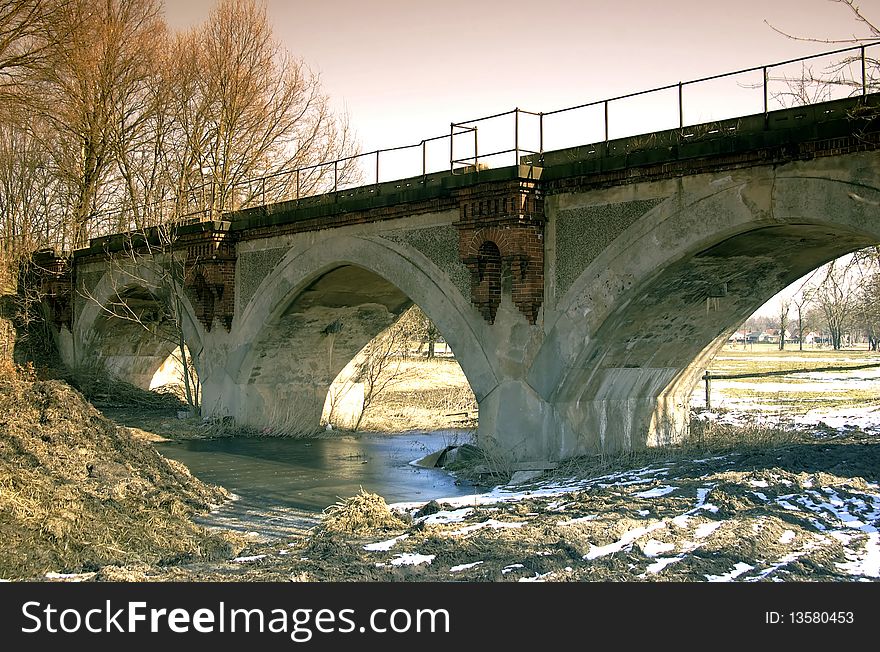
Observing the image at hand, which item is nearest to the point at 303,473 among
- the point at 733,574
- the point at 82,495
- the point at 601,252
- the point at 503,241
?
the point at 503,241

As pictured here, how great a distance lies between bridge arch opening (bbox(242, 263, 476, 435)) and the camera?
1966cm

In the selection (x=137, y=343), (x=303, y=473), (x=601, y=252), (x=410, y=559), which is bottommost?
(x=410, y=559)

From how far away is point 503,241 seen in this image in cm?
1405

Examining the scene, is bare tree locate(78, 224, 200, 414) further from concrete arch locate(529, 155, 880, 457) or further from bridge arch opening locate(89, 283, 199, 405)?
concrete arch locate(529, 155, 880, 457)

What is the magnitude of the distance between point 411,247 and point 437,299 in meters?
1.09

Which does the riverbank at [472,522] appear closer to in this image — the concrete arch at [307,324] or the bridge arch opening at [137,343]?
the concrete arch at [307,324]

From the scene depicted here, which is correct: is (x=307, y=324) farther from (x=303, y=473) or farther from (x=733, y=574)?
(x=733, y=574)

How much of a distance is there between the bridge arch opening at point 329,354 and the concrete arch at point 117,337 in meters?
3.74

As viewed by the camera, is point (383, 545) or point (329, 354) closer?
point (383, 545)

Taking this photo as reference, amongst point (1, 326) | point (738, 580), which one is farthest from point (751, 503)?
point (1, 326)

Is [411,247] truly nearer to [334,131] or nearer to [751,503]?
[751,503]

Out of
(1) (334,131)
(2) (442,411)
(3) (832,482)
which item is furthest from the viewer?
(1) (334,131)

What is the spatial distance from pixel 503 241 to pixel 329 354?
26.9 ft

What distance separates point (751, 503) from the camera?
31.7 feet
